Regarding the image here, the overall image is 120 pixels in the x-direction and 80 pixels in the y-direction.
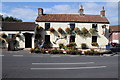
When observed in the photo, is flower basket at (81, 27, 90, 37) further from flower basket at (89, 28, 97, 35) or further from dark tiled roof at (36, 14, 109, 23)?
dark tiled roof at (36, 14, 109, 23)

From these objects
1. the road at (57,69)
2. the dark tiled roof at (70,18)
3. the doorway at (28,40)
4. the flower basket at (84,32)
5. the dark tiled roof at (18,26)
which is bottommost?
the road at (57,69)

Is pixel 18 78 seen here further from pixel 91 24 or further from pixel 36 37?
pixel 91 24

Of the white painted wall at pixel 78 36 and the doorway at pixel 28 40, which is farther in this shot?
the white painted wall at pixel 78 36

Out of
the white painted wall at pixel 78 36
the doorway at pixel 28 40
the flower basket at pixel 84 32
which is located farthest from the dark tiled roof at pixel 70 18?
the doorway at pixel 28 40

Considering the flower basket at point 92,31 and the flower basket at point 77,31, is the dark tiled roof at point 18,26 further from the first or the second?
the flower basket at point 92,31

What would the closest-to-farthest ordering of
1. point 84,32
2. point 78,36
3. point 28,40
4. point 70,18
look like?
point 28,40
point 84,32
point 78,36
point 70,18

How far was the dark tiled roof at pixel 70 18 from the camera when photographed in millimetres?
23453

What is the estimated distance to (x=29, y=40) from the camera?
22781mm

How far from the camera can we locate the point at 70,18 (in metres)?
24.3

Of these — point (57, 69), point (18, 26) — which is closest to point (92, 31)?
point (18, 26)

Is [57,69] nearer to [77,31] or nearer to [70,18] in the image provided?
[77,31]

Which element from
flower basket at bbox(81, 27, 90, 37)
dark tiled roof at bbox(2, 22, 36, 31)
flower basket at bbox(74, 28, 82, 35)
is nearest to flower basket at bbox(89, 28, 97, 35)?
flower basket at bbox(81, 27, 90, 37)

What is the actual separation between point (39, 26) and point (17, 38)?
4055mm

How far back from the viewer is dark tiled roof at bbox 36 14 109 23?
76.9ft
